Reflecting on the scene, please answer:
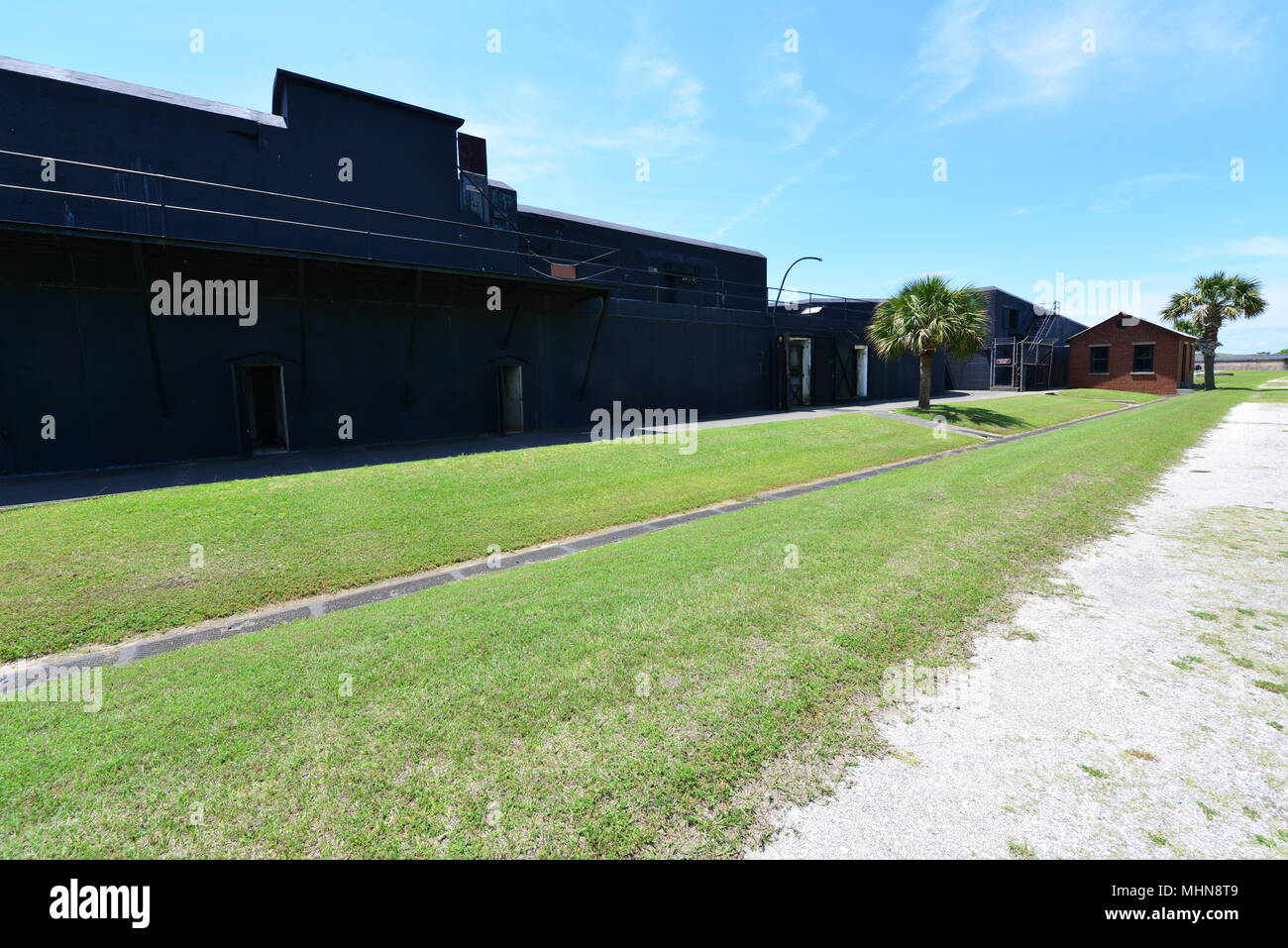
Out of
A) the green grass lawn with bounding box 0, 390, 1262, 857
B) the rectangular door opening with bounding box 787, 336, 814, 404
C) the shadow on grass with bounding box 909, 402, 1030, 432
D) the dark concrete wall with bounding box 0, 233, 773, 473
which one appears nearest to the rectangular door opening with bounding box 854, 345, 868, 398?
the rectangular door opening with bounding box 787, 336, 814, 404

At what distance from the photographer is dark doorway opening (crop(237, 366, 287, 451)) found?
44.7 ft

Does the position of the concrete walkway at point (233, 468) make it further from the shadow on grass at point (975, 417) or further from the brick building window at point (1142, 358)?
the brick building window at point (1142, 358)

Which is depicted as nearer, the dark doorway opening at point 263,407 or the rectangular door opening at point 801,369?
the dark doorway opening at point 263,407

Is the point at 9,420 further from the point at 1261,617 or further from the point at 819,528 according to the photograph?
the point at 1261,617

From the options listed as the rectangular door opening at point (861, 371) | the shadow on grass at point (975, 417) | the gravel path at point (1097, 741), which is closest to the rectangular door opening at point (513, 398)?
the gravel path at point (1097, 741)

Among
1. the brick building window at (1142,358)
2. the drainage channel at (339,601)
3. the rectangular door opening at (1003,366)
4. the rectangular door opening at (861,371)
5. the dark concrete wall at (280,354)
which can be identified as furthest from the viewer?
the rectangular door opening at (1003,366)

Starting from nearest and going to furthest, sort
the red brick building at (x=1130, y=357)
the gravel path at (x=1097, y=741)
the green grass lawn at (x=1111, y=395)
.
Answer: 1. the gravel path at (x=1097, y=741)
2. the green grass lawn at (x=1111, y=395)
3. the red brick building at (x=1130, y=357)

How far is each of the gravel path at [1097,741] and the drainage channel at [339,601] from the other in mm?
5305

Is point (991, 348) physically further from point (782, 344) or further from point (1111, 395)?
point (782, 344)

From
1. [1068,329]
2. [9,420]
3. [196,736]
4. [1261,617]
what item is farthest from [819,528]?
[1068,329]

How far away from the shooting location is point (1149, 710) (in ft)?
12.0

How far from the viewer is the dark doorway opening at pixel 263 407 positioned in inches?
536

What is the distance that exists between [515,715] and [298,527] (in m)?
6.26

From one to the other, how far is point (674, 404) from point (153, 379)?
15.5 m
